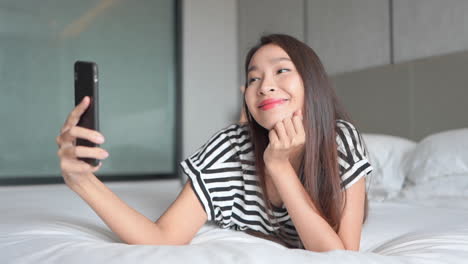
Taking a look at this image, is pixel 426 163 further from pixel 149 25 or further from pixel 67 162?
pixel 149 25

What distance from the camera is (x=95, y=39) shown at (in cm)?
309

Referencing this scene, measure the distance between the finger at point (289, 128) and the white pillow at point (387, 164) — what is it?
3.09 feet

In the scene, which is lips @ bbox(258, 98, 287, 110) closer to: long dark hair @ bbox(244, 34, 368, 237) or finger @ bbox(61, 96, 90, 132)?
long dark hair @ bbox(244, 34, 368, 237)

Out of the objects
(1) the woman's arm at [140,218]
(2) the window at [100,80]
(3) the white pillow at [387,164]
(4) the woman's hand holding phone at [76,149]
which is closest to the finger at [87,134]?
(4) the woman's hand holding phone at [76,149]

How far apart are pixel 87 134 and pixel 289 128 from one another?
41 cm

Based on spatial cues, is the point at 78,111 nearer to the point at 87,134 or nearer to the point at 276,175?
the point at 87,134

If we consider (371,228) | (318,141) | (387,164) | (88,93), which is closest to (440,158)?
(387,164)

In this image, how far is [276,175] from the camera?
829mm

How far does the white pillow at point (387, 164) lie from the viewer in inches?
67.3

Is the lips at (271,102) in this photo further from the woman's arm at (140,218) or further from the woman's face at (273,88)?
the woman's arm at (140,218)

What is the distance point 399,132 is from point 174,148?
1.95 meters

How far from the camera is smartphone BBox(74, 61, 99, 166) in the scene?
67 centimetres

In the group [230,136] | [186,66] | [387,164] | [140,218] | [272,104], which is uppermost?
[186,66]

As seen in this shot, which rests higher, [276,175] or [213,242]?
A: [276,175]
